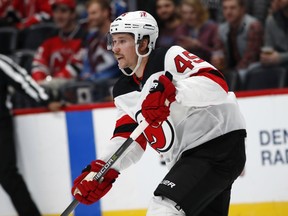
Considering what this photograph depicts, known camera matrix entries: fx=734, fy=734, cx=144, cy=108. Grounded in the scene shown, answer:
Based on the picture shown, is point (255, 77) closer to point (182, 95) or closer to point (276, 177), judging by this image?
point (276, 177)

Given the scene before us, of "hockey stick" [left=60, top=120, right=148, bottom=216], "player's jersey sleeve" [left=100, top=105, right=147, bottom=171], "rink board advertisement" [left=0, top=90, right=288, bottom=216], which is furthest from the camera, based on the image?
"rink board advertisement" [left=0, top=90, right=288, bottom=216]

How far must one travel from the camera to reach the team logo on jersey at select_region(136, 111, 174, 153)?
3393 mm

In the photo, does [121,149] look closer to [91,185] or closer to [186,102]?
[91,185]

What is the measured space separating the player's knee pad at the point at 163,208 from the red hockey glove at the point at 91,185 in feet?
1.12

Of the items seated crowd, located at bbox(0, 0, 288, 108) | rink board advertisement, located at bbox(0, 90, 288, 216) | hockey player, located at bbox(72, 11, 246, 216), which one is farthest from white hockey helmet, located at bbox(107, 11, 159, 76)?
seated crowd, located at bbox(0, 0, 288, 108)

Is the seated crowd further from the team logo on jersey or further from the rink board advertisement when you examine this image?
the team logo on jersey

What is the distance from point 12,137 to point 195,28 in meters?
1.66

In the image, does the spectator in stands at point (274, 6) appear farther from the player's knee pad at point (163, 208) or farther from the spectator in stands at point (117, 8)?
the player's knee pad at point (163, 208)

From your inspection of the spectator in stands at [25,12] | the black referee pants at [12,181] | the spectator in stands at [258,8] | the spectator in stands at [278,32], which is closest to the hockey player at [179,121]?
the black referee pants at [12,181]

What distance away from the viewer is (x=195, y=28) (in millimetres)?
5719

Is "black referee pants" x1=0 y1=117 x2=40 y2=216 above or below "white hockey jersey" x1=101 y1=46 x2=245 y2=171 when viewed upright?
below

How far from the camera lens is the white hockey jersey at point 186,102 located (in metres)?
3.22

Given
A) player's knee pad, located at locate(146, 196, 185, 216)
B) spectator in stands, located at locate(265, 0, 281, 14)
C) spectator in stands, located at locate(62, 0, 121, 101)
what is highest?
spectator in stands, located at locate(265, 0, 281, 14)

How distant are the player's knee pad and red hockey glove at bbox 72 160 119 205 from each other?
1.12 feet
